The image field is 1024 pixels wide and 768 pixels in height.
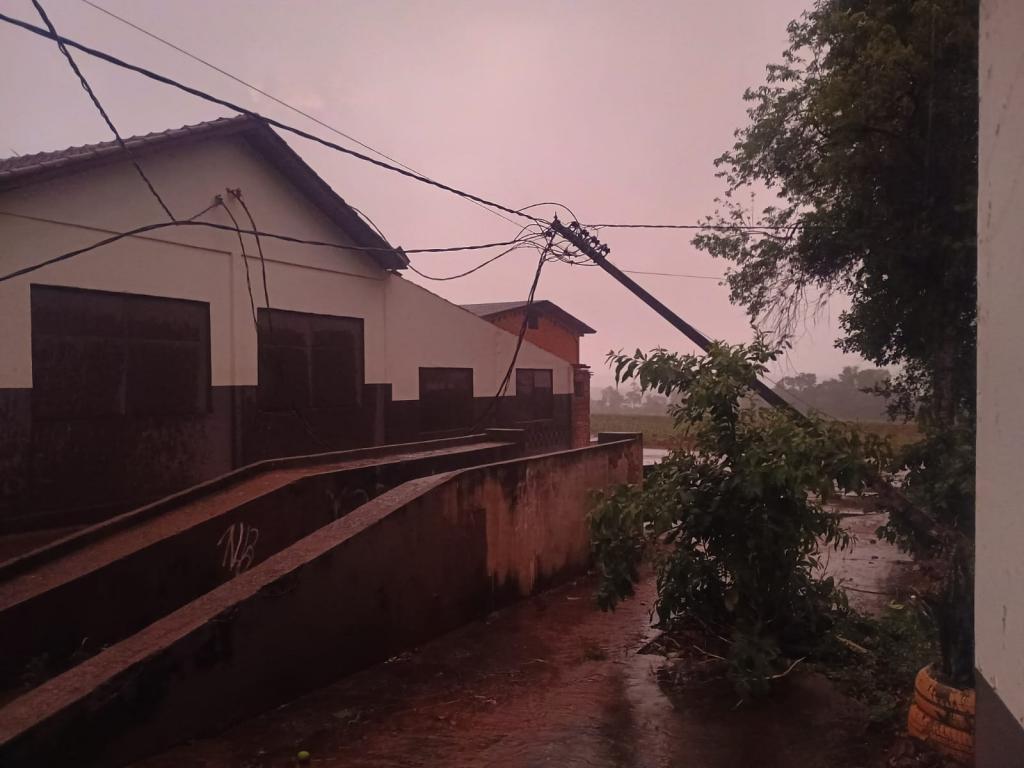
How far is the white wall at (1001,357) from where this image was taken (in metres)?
2.55

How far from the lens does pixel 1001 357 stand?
2715mm

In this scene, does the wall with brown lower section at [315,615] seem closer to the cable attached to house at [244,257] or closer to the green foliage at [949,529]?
the green foliage at [949,529]

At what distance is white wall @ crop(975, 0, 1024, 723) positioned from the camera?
8.38 ft

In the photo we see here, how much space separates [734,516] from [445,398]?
939cm

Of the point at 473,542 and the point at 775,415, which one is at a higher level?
the point at 775,415

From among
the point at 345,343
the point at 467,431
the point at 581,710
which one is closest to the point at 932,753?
the point at 581,710

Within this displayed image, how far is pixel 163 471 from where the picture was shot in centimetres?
886

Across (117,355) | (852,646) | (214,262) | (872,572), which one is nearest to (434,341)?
(214,262)

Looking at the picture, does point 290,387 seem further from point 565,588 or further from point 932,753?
point 932,753

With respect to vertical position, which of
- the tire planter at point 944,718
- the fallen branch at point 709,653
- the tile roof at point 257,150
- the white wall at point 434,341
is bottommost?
the fallen branch at point 709,653

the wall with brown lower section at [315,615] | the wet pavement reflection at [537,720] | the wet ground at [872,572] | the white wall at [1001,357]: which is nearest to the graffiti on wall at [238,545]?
the wall with brown lower section at [315,615]

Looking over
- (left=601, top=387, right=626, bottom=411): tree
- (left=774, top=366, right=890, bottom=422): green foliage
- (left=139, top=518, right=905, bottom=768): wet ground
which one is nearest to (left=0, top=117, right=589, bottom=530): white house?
(left=139, top=518, right=905, bottom=768): wet ground

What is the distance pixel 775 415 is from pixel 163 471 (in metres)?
7.33

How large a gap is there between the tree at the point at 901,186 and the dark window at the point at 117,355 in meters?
8.36
